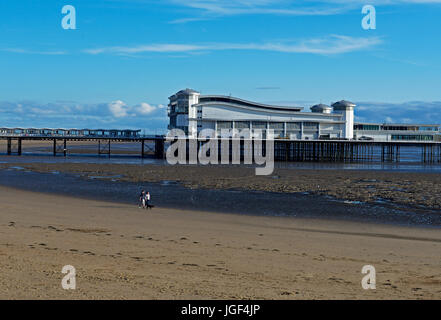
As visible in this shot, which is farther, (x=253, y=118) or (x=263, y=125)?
(x=263, y=125)

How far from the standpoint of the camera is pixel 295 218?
1928cm

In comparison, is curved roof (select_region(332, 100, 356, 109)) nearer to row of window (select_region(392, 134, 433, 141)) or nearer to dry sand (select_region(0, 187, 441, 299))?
row of window (select_region(392, 134, 433, 141))

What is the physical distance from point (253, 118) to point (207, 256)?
5793cm

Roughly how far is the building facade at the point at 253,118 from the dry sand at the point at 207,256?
1974 inches

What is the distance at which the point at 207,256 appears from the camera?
11.3 m

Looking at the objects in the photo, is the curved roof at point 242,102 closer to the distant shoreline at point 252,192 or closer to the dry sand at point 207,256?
the distant shoreline at point 252,192

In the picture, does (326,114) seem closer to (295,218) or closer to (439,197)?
(439,197)

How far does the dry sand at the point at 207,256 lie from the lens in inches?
329

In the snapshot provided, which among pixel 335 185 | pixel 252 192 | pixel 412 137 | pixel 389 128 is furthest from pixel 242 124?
pixel 252 192

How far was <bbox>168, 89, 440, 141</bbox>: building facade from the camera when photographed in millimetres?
68562

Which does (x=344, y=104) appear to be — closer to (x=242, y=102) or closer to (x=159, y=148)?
(x=242, y=102)

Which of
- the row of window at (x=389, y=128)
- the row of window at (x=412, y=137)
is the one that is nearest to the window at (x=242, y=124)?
the row of window at (x=389, y=128)
